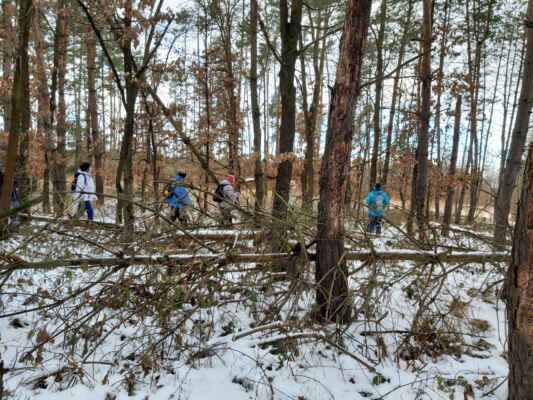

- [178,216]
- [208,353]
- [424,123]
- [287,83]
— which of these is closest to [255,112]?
[287,83]

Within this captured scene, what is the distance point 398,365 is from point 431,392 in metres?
0.35

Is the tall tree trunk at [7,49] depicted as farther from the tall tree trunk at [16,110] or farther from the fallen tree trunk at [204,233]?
the fallen tree trunk at [204,233]

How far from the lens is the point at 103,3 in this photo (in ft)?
14.6

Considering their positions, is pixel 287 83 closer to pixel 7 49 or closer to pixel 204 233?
pixel 204 233

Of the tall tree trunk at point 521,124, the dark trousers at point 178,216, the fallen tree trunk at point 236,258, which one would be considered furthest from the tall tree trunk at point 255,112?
the tall tree trunk at point 521,124

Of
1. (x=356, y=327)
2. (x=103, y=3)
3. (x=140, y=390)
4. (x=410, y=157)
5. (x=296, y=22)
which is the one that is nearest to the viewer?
(x=140, y=390)

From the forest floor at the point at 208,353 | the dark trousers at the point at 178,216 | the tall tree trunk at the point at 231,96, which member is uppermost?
the tall tree trunk at the point at 231,96

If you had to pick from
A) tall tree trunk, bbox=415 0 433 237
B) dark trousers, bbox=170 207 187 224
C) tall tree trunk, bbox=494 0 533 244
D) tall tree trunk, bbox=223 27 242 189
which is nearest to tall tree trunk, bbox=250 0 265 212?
tall tree trunk, bbox=223 27 242 189

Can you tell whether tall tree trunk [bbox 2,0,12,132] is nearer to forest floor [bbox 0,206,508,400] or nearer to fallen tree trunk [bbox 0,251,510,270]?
fallen tree trunk [bbox 0,251,510,270]

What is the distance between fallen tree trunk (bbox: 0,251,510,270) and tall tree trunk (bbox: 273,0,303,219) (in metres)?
1.67

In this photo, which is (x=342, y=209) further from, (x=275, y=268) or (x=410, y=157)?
(x=410, y=157)

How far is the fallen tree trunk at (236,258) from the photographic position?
8.81ft

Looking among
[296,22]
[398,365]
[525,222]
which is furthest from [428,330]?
[296,22]

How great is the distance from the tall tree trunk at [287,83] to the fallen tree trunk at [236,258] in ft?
5.49
